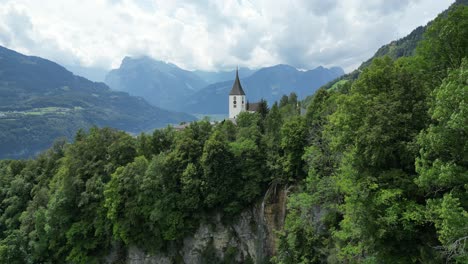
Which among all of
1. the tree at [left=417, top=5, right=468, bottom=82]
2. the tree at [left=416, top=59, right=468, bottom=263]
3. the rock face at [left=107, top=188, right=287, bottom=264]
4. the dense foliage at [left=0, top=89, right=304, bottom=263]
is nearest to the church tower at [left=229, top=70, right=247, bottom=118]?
the dense foliage at [left=0, top=89, right=304, bottom=263]

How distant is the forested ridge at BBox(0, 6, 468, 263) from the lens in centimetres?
1563

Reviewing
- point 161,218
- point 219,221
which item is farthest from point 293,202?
point 161,218

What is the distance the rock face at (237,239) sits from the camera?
36.2 m

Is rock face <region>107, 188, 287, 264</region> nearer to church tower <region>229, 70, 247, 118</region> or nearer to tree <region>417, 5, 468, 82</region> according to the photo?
tree <region>417, 5, 468, 82</region>

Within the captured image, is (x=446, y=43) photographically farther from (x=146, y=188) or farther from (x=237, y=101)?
(x=237, y=101)

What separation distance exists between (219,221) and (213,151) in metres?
8.83

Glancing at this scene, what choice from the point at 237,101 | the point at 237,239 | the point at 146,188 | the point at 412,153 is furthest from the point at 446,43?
the point at 237,101

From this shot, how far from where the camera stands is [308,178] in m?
27.8

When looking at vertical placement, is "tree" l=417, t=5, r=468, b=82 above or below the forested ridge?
above

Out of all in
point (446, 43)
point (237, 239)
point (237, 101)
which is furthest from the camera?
point (237, 101)

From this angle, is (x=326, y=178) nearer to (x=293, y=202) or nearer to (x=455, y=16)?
(x=293, y=202)

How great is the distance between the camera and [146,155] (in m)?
44.3

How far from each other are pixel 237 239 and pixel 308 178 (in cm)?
1454

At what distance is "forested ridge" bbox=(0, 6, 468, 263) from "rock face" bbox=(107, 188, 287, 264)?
108 centimetres
